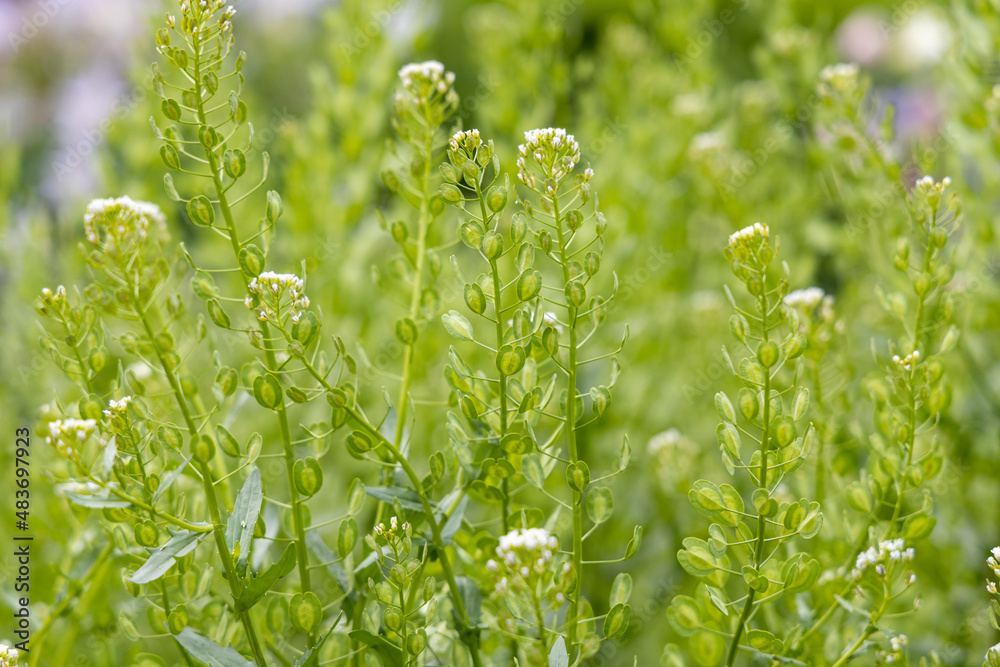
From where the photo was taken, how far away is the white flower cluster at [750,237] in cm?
34

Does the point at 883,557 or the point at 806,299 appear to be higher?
the point at 806,299

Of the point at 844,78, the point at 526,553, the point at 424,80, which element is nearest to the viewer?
the point at 526,553

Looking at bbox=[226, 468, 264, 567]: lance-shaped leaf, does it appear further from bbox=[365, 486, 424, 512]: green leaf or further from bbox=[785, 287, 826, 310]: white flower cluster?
bbox=[785, 287, 826, 310]: white flower cluster

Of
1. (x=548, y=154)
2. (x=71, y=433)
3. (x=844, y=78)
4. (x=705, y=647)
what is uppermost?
(x=844, y=78)

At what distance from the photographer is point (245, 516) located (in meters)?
0.34

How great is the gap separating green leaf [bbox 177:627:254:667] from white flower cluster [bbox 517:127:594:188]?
221 mm

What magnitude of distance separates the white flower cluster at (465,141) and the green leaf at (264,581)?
0.17 m

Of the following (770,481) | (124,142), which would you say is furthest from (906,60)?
(770,481)

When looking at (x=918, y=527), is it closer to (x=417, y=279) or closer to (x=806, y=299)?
(x=806, y=299)

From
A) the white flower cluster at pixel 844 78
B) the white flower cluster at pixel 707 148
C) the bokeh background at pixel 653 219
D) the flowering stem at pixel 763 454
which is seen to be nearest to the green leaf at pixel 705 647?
the flowering stem at pixel 763 454

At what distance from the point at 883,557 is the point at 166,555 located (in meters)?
0.29

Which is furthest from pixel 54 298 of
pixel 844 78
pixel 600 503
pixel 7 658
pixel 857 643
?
pixel 844 78

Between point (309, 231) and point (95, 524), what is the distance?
1.21 feet

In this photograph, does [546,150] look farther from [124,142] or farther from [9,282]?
[9,282]
